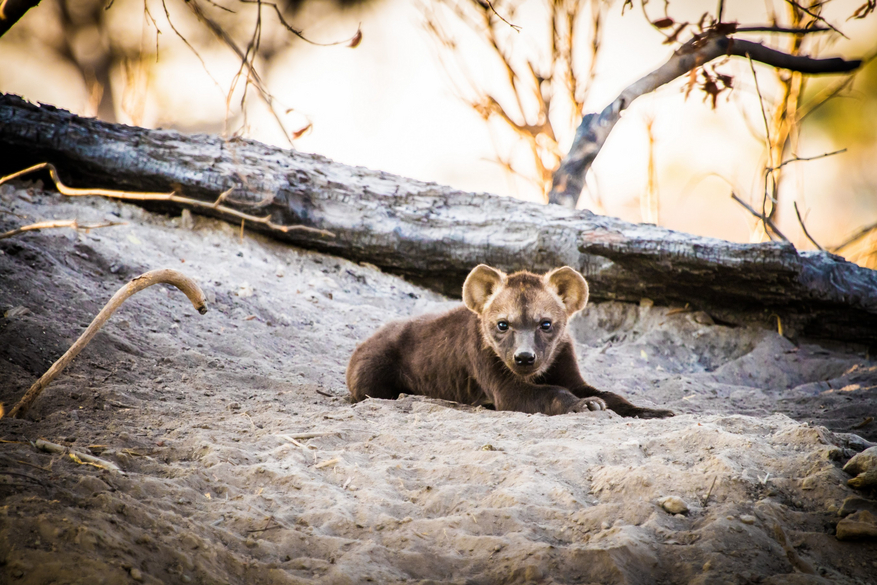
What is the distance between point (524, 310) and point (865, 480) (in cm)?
247

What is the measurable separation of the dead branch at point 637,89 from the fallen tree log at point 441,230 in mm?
1794

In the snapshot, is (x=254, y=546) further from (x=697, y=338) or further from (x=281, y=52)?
(x=281, y=52)

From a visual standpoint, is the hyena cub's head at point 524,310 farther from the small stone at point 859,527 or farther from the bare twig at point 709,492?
the small stone at point 859,527

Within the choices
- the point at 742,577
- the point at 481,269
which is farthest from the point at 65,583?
the point at 481,269

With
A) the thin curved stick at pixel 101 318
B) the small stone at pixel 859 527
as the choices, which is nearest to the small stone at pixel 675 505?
the small stone at pixel 859 527

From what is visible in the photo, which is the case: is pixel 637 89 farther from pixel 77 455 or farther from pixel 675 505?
pixel 77 455

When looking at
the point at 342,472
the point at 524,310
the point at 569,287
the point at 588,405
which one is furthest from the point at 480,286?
the point at 342,472

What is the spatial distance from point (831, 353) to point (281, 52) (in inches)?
340

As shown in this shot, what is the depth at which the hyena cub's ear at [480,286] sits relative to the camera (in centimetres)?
486

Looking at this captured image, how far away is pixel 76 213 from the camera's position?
6.64 m

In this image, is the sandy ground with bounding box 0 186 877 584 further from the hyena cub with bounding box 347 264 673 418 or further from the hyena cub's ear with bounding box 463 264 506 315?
the hyena cub's ear with bounding box 463 264 506 315

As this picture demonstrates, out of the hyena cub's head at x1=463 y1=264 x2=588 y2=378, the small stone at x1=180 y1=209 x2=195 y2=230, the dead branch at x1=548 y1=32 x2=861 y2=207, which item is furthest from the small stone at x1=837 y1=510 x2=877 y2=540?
the dead branch at x1=548 y1=32 x2=861 y2=207

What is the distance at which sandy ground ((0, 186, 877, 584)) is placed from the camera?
1.98m

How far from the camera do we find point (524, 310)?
4.56m
